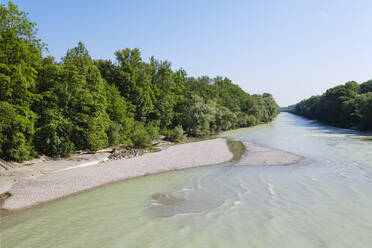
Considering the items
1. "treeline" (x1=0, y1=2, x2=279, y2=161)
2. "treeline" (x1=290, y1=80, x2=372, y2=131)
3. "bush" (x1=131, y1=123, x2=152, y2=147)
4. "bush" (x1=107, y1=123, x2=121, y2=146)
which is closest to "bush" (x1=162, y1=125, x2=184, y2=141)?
"treeline" (x1=0, y1=2, x2=279, y2=161)

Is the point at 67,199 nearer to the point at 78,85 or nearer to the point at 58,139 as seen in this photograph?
the point at 58,139

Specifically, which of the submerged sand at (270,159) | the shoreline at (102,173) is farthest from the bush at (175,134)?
the submerged sand at (270,159)

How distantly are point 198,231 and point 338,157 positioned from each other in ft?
75.4

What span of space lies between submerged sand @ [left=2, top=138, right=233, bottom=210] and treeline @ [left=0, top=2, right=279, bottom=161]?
245 inches

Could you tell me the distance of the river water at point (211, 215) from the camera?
10211 millimetres

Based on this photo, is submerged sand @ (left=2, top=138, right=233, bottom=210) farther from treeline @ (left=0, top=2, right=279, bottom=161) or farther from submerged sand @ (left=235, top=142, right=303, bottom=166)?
treeline @ (left=0, top=2, right=279, bottom=161)

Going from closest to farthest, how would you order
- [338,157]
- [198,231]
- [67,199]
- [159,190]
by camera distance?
[198,231]
[67,199]
[159,190]
[338,157]

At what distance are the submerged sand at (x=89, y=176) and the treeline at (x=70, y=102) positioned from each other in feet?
20.4

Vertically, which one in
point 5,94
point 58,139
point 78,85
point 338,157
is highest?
point 78,85

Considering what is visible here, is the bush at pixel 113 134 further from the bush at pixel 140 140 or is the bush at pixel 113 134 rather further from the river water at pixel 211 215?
the river water at pixel 211 215

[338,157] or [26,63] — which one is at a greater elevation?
[26,63]

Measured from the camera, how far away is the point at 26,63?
922 inches

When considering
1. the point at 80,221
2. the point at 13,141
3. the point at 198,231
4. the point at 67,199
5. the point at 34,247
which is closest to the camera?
the point at 34,247

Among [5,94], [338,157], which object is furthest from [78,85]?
[338,157]
